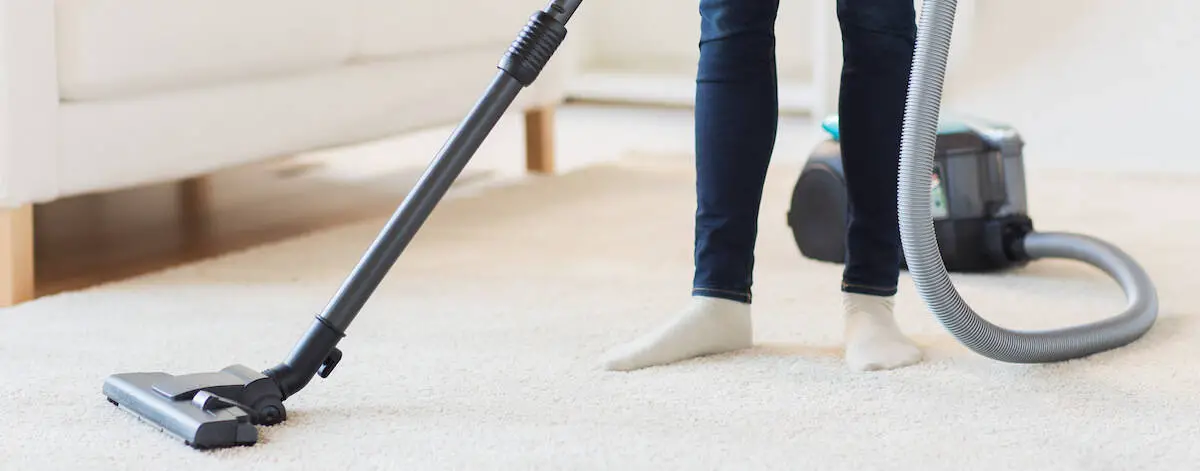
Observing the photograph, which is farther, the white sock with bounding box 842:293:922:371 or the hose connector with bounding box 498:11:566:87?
the white sock with bounding box 842:293:922:371

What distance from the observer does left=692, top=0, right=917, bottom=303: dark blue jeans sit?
1.22 meters

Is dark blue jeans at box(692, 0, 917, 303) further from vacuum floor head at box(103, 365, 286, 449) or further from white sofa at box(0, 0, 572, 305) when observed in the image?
white sofa at box(0, 0, 572, 305)

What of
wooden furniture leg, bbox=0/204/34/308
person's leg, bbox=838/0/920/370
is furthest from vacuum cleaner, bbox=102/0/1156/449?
wooden furniture leg, bbox=0/204/34/308

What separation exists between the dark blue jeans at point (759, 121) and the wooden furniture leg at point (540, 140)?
1409 mm

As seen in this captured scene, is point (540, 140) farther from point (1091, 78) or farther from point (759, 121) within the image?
point (759, 121)

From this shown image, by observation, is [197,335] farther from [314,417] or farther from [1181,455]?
[1181,455]

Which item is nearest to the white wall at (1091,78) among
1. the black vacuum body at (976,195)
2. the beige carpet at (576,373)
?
the beige carpet at (576,373)

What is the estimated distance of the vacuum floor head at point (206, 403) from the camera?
98 cm

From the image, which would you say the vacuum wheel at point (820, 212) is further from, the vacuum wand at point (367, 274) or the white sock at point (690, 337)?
the vacuum wand at point (367, 274)

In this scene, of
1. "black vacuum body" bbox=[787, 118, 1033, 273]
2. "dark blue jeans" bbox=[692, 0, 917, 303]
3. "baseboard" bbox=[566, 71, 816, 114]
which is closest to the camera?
"dark blue jeans" bbox=[692, 0, 917, 303]

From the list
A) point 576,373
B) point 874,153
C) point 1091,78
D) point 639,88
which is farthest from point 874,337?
point 639,88

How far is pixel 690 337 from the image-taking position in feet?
4.07

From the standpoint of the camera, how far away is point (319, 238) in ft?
6.39

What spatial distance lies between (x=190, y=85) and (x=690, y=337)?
79 cm
